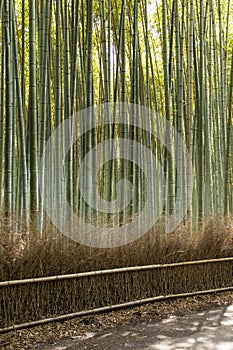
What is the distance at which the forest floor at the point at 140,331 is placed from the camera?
10.6 ft

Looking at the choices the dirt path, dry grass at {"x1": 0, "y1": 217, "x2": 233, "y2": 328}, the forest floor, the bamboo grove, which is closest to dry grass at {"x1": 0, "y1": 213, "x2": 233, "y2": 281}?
dry grass at {"x1": 0, "y1": 217, "x2": 233, "y2": 328}

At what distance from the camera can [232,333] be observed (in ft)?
11.6

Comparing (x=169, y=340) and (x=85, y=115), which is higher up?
(x=85, y=115)

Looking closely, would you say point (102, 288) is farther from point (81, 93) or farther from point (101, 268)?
point (81, 93)

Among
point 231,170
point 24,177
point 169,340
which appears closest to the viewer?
point 169,340

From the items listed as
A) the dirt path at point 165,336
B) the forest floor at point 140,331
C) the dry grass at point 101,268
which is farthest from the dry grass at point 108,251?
the dirt path at point 165,336

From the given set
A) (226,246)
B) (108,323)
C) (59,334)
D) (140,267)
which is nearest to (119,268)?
(140,267)

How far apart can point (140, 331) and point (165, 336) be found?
0.20 m

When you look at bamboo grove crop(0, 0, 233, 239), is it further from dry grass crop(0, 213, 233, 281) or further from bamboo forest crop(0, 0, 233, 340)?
dry grass crop(0, 213, 233, 281)

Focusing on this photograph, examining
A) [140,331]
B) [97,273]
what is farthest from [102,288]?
[140,331]

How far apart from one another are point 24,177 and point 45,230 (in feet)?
2.73

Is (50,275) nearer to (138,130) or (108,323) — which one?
(108,323)

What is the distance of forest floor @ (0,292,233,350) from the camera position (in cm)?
322

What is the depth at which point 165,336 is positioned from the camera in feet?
11.3
